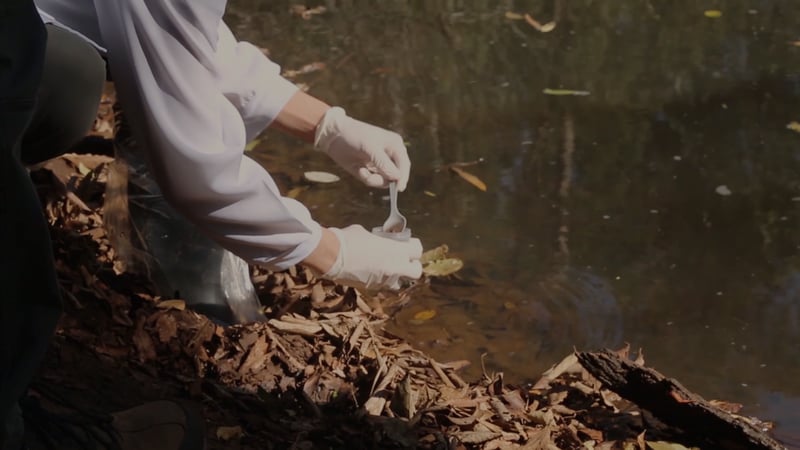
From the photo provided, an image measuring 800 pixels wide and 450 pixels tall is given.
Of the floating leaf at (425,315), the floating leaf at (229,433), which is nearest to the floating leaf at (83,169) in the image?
the floating leaf at (425,315)

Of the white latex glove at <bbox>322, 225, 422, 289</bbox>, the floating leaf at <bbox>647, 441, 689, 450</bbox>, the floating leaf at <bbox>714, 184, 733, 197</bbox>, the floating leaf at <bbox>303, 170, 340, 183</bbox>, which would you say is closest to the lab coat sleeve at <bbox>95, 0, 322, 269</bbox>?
the white latex glove at <bbox>322, 225, 422, 289</bbox>

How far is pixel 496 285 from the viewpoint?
312cm

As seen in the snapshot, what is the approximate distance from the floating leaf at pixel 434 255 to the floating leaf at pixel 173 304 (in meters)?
0.81

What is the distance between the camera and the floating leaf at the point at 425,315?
301cm

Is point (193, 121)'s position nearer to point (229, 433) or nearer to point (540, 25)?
point (229, 433)

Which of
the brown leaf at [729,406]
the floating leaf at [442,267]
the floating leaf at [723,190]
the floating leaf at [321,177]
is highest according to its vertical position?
the floating leaf at [723,190]

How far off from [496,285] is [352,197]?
2.20 feet

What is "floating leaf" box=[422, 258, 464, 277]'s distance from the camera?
10.4 feet

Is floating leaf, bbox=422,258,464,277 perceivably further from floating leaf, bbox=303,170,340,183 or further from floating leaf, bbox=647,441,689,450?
floating leaf, bbox=647,441,689,450

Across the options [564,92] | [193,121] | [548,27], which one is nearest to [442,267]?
[193,121]

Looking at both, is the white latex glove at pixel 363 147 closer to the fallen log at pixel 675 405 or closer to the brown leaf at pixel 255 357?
the brown leaf at pixel 255 357

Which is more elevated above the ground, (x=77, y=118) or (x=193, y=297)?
(x=77, y=118)

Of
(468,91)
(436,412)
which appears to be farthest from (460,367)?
(468,91)

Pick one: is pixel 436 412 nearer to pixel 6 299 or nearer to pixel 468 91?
pixel 6 299
